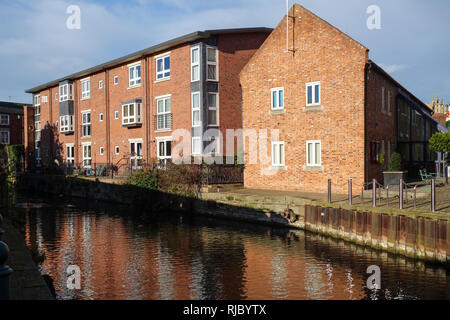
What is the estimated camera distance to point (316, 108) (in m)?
20.3

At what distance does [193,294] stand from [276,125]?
46.2 ft

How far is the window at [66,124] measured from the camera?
1586 inches

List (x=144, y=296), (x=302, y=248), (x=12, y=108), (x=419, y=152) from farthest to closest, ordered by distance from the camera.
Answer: (x=12, y=108) < (x=419, y=152) < (x=302, y=248) < (x=144, y=296)

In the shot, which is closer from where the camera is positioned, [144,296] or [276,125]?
[144,296]

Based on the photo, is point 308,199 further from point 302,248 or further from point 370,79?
point 370,79

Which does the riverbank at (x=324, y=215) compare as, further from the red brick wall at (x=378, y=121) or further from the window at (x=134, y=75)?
the window at (x=134, y=75)

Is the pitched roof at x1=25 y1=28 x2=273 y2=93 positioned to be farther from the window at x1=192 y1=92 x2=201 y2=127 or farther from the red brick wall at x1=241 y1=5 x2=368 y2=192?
the red brick wall at x1=241 y1=5 x2=368 y2=192

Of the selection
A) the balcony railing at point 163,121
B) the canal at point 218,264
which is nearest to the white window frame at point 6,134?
the balcony railing at point 163,121

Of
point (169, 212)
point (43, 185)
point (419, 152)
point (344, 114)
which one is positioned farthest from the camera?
point (43, 185)

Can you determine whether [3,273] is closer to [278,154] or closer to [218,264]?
[218,264]

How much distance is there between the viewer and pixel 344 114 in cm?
1933

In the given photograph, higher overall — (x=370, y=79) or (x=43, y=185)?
(x=370, y=79)

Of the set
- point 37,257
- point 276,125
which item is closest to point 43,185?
point 276,125

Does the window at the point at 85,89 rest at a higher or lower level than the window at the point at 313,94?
higher
